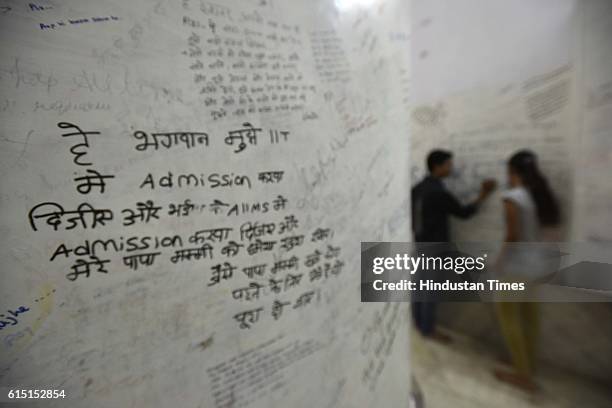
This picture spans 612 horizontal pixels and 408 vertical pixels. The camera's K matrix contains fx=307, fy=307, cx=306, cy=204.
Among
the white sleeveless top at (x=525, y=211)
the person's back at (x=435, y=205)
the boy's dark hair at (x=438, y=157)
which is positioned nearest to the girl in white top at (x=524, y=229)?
the white sleeveless top at (x=525, y=211)

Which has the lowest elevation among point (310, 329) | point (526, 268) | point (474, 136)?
point (526, 268)

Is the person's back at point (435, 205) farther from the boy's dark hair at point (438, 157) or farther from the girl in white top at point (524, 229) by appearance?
the girl in white top at point (524, 229)

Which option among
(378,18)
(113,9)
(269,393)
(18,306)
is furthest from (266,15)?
(269,393)

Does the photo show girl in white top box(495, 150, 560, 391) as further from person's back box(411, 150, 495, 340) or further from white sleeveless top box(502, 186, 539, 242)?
person's back box(411, 150, 495, 340)

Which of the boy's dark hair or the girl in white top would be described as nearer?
the girl in white top

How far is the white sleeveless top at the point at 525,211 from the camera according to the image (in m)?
1.62

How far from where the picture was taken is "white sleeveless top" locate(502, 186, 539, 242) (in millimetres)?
1624

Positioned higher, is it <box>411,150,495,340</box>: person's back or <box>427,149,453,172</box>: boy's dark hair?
<box>427,149,453,172</box>: boy's dark hair

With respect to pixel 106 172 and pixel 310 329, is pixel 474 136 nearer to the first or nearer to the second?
pixel 310 329

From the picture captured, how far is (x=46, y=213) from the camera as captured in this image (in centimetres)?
46

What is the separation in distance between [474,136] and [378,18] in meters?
1.40

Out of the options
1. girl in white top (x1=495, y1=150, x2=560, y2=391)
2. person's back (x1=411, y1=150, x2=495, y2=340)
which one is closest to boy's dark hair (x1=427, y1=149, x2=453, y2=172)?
person's back (x1=411, y1=150, x2=495, y2=340)

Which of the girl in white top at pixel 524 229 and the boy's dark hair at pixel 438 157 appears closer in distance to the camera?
the girl in white top at pixel 524 229

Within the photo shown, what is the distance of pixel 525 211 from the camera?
5.35 ft
